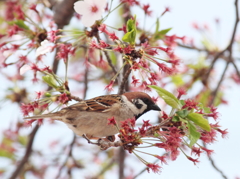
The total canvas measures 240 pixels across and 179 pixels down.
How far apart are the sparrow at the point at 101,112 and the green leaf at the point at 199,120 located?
85 cm

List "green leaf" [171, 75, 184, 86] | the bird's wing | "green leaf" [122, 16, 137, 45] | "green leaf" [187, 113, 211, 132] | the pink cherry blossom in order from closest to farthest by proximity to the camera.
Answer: "green leaf" [187, 113, 211, 132] → "green leaf" [122, 16, 137, 45] → the pink cherry blossom → the bird's wing → "green leaf" [171, 75, 184, 86]

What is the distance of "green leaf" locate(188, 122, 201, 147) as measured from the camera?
2.31m

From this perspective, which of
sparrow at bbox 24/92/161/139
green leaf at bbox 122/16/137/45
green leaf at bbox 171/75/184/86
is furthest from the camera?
green leaf at bbox 171/75/184/86

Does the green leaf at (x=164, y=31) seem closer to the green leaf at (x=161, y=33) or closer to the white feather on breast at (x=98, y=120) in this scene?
the green leaf at (x=161, y=33)

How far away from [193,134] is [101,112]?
47.2 inches

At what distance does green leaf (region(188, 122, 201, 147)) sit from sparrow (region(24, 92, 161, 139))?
83 cm

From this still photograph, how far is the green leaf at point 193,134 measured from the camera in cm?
231

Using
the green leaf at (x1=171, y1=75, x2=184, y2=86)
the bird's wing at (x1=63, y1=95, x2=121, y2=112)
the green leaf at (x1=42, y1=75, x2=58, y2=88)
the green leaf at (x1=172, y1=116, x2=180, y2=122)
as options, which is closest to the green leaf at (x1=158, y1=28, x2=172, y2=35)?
the bird's wing at (x1=63, y1=95, x2=121, y2=112)

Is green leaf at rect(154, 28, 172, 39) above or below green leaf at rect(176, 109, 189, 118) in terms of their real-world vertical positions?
above

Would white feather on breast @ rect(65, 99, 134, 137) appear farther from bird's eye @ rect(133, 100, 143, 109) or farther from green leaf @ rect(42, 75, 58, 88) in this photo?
green leaf @ rect(42, 75, 58, 88)

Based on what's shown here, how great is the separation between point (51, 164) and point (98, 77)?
1423mm

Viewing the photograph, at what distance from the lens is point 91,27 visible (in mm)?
3121

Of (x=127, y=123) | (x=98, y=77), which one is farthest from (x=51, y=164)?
(x=127, y=123)

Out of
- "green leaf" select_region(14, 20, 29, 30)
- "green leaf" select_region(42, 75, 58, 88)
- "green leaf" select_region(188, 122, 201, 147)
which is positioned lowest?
"green leaf" select_region(42, 75, 58, 88)
